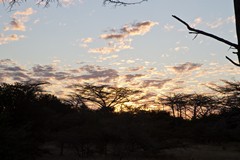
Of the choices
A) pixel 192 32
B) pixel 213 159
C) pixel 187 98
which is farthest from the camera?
pixel 187 98

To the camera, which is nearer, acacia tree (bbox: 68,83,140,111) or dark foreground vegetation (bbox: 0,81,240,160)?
dark foreground vegetation (bbox: 0,81,240,160)

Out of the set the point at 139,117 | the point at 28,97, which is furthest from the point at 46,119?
the point at 139,117

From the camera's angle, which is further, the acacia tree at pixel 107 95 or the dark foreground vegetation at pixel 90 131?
the acacia tree at pixel 107 95

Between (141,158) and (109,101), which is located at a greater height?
(109,101)

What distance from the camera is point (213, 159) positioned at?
78.8 ft

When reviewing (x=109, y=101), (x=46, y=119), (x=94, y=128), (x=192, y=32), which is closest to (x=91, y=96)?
(x=109, y=101)

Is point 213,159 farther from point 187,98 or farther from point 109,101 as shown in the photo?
point 187,98

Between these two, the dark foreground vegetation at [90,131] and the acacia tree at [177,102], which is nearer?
the dark foreground vegetation at [90,131]

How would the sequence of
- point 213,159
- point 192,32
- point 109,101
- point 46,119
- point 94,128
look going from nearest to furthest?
point 192,32
point 46,119
point 213,159
point 94,128
point 109,101

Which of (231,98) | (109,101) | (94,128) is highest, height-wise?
(109,101)

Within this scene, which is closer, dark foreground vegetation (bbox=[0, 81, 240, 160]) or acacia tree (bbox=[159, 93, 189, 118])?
dark foreground vegetation (bbox=[0, 81, 240, 160])

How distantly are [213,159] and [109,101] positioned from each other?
25.5m

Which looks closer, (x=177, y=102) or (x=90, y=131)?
(x=90, y=131)

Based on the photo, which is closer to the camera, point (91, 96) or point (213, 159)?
point (213, 159)
